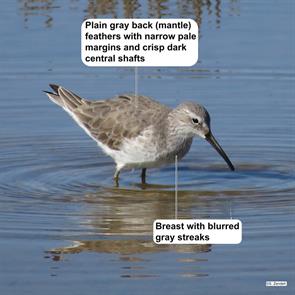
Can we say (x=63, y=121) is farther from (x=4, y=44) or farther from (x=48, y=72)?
(x=4, y=44)

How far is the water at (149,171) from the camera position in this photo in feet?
34.0

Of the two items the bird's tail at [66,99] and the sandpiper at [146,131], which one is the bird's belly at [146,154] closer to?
the sandpiper at [146,131]

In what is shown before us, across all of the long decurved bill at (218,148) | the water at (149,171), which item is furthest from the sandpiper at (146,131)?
the water at (149,171)

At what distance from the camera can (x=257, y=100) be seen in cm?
1653

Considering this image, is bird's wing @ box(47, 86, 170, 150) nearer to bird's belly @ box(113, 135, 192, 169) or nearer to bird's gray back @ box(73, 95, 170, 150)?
bird's gray back @ box(73, 95, 170, 150)

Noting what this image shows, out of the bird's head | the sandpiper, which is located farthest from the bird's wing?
the bird's head

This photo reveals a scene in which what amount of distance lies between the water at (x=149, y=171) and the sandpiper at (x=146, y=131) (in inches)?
12.5

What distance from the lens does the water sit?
10.4 meters

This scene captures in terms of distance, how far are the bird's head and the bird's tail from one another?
1451mm

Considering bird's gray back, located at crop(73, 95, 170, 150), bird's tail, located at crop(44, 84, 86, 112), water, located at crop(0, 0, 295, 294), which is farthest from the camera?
bird's tail, located at crop(44, 84, 86, 112)

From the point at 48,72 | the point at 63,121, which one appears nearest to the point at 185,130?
the point at 63,121

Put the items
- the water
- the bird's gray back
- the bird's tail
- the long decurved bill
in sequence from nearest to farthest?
1. the water
2. the long decurved bill
3. the bird's gray back
4. the bird's tail

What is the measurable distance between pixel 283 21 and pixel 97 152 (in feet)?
17.3

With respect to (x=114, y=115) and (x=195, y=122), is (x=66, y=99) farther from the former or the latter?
(x=195, y=122)
